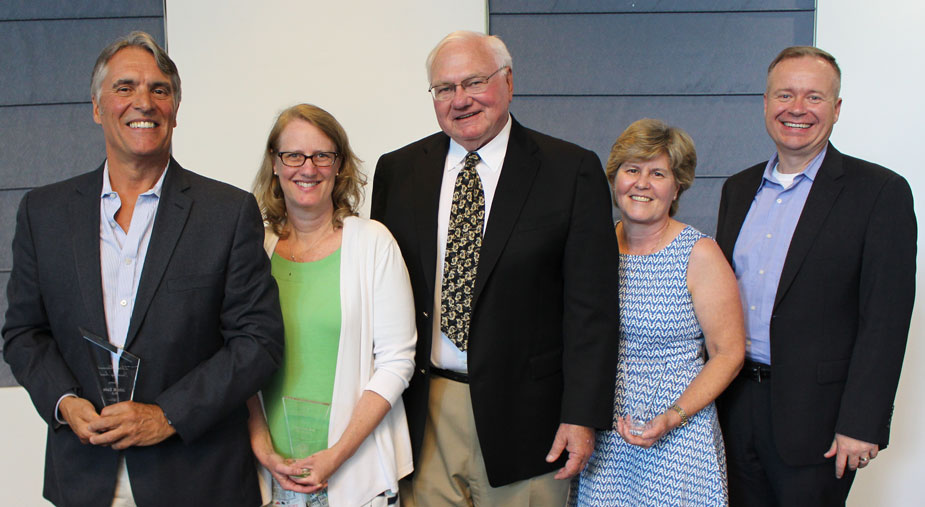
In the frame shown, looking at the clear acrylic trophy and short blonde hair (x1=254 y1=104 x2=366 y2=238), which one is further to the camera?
short blonde hair (x1=254 y1=104 x2=366 y2=238)

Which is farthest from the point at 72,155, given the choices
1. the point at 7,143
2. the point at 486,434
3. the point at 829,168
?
the point at 829,168

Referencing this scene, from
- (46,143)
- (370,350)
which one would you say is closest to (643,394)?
(370,350)

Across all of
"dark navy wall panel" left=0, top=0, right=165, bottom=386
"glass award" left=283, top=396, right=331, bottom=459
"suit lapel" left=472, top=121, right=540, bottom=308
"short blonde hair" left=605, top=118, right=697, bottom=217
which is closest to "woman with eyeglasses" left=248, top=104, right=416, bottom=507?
"glass award" left=283, top=396, right=331, bottom=459

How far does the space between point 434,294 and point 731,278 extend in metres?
0.86

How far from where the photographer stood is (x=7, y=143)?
308cm

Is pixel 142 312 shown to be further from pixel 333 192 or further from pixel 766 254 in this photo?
pixel 766 254

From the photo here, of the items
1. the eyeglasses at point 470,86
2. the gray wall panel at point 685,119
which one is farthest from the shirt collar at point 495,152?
the gray wall panel at point 685,119

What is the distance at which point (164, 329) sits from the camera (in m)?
1.52

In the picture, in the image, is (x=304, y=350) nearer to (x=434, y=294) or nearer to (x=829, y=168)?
(x=434, y=294)

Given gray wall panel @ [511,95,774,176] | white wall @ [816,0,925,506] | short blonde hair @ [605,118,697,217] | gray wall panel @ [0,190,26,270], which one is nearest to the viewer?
short blonde hair @ [605,118,697,217]

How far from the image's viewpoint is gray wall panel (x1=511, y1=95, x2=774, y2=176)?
2996mm

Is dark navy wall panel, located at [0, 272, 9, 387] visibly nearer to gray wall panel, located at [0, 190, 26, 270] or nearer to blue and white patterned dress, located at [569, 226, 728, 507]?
gray wall panel, located at [0, 190, 26, 270]

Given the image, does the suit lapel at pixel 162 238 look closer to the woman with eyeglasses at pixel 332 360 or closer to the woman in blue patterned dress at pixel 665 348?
the woman with eyeglasses at pixel 332 360

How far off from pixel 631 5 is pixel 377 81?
1.19 metres
